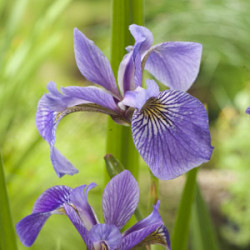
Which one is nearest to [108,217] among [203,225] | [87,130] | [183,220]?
[183,220]

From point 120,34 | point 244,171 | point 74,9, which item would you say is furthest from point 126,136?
point 74,9

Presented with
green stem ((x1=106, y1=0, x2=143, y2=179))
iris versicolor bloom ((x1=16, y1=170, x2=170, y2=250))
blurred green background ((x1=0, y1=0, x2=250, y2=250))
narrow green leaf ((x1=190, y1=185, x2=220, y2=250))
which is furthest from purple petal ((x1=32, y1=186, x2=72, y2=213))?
blurred green background ((x1=0, y1=0, x2=250, y2=250))

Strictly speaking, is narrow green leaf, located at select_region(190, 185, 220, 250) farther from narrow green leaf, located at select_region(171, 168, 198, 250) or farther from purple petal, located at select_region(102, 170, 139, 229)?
purple petal, located at select_region(102, 170, 139, 229)

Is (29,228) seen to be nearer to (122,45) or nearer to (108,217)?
(108,217)

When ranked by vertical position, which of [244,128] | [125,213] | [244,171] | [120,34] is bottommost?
[244,171]

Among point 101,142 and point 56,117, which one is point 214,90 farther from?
point 56,117

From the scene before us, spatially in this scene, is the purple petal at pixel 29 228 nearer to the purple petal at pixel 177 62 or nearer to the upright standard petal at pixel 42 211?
the upright standard petal at pixel 42 211

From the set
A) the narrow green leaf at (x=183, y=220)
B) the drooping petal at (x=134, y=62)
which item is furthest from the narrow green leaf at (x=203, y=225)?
the drooping petal at (x=134, y=62)
